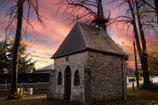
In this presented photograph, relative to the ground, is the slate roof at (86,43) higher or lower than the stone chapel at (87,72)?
higher

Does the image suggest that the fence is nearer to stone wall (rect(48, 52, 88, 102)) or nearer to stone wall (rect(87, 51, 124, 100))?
stone wall (rect(48, 52, 88, 102))

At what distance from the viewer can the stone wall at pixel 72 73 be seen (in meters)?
11.1

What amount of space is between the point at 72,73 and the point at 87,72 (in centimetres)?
222

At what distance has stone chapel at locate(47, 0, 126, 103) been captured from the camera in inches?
435

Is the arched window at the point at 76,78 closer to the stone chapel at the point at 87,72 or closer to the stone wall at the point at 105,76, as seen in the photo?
the stone chapel at the point at 87,72

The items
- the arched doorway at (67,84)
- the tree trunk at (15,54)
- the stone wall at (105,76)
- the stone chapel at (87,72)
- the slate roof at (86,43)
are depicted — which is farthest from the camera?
the tree trunk at (15,54)

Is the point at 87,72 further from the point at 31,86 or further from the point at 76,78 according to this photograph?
the point at 31,86

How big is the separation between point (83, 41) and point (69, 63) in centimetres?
261

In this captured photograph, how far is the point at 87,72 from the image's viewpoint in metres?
10.6

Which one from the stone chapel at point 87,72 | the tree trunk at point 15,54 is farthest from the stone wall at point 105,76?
the tree trunk at point 15,54

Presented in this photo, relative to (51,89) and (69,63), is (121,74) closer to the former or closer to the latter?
(69,63)

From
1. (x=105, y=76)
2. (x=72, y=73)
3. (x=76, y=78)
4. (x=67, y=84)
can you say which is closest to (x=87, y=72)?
(x=76, y=78)

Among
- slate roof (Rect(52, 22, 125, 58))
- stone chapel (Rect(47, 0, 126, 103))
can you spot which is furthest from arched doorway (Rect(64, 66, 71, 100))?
slate roof (Rect(52, 22, 125, 58))

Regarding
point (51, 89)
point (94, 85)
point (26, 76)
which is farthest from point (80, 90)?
point (26, 76)
